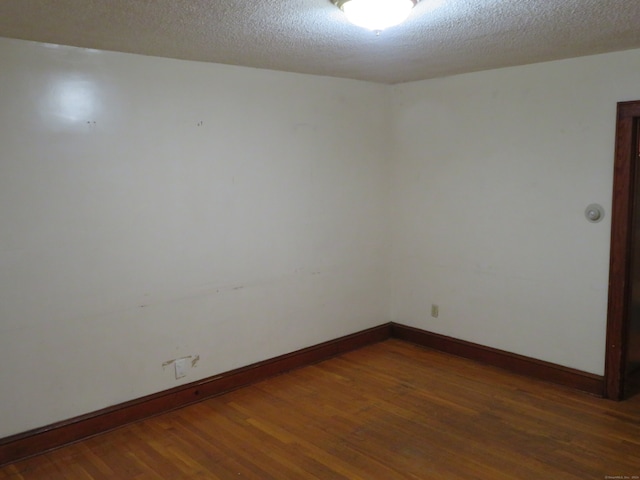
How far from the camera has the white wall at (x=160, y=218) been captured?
9.25 ft

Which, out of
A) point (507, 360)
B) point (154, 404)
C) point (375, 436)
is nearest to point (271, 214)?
point (154, 404)

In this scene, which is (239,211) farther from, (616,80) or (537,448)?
(616,80)

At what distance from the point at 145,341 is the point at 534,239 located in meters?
2.80

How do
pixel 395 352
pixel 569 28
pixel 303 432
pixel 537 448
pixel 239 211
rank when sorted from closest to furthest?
1. pixel 569 28
2. pixel 537 448
3. pixel 303 432
4. pixel 239 211
5. pixel 395 352

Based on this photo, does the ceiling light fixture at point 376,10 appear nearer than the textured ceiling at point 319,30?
Yes

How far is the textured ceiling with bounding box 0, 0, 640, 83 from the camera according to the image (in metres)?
2.24

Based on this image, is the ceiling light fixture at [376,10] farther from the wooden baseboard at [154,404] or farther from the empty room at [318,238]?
the wooden baseboard at [154,404]

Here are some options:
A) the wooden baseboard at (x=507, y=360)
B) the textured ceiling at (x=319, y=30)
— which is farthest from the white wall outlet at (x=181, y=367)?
the wooden baseboard at (x=507, y=360)

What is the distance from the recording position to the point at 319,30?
2.63 metres

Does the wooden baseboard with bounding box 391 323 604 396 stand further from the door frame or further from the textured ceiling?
the textured ceiling

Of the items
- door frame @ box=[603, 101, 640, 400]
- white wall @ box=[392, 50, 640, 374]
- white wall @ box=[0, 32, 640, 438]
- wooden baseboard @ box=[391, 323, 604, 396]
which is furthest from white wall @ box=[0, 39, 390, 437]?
door frame @ box=[603, 101, 640, 400]

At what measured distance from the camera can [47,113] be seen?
2830mm

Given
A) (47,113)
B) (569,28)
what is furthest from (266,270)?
(569,28)

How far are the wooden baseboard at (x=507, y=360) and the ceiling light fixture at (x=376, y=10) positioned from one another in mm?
2778
